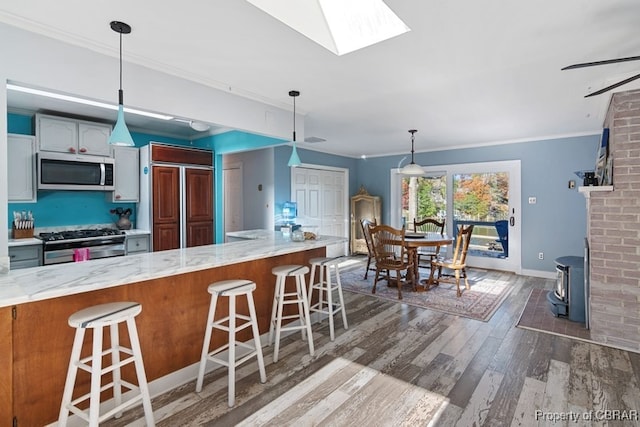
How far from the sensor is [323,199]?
6.82 meters

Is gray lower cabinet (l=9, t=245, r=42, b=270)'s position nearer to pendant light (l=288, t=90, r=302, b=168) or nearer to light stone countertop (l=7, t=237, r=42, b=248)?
light stone countertop (l=7, t=237, r=42, b=248)

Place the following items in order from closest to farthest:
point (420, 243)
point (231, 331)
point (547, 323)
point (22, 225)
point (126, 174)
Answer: point (231, 331) < point (547, 323) < point (22, 225) < point (420, 243) < point (126, 174)

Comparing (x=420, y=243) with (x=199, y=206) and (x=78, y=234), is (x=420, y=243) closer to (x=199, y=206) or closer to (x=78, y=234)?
(x=199, y=206)

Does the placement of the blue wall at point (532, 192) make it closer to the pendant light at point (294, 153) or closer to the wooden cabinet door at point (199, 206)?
the wooden cabinet door at point (199, 206)

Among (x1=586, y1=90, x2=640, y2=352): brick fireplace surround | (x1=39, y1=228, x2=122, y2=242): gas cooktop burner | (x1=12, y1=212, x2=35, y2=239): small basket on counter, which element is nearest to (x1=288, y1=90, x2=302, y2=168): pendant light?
(x1=39, y1=228, x2=122, y2=242): gas cooktop burner

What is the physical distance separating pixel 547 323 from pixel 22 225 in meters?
6.03

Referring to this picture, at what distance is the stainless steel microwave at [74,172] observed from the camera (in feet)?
12.2

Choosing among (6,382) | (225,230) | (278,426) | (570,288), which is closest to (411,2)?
(278,426)

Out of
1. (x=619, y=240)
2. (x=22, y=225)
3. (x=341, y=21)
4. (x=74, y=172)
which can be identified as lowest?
(x=619, y=240)

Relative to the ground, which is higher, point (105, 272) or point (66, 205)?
point (66, 205)

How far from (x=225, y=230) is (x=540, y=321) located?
5.23m

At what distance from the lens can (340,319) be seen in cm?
351

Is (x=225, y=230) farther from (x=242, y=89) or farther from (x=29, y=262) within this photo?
(x=242, y=89)

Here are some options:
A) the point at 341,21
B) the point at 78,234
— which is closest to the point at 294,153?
the point at 341,21
